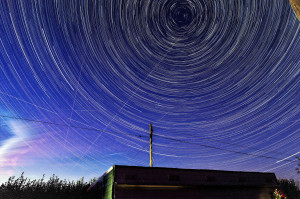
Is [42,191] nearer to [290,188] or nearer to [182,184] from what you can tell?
[182,184]

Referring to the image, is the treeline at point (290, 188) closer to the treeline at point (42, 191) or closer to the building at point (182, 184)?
the building at point (182, 184)

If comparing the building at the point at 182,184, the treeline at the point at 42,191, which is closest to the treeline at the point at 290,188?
the building at the point at 182,184

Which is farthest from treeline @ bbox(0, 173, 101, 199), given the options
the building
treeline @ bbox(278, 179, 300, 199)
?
treeline @ bbox(278, 179, 300, 199)

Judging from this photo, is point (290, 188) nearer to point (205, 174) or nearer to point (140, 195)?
point (205, 174)

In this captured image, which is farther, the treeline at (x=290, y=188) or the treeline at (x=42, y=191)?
the treeline at (x=290, y=188)

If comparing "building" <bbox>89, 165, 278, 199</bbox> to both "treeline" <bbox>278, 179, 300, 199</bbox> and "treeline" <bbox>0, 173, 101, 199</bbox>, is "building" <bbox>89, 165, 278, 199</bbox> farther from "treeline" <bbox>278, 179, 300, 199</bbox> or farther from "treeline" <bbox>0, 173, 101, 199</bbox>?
"treeline" <bbox>278, 179, 300, 199</bbox>

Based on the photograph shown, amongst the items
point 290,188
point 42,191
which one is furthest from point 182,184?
point 290,188

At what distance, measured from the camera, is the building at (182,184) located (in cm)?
1527

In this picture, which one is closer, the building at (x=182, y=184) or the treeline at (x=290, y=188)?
the building at (x=182, y=184)

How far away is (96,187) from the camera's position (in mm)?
22359

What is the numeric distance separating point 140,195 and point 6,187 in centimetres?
1595

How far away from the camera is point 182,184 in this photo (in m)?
16.9

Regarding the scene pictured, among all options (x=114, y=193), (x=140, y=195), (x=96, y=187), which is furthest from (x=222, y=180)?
(x=96, y=187)

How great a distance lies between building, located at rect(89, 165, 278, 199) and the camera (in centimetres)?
1527
